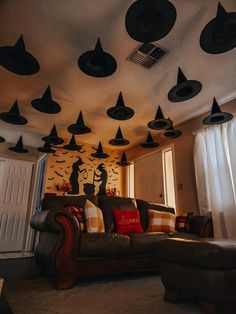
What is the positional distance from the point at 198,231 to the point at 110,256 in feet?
4.20

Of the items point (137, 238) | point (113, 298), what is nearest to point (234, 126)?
point (137, 238)

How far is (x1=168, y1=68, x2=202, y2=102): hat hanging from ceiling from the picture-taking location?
2.25m

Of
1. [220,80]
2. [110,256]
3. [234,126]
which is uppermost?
[220,80]

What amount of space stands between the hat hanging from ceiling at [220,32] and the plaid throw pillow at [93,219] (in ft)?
6.87

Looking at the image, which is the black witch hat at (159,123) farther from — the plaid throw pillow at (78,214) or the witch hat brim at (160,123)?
the plaid throw pillow at (78,214)

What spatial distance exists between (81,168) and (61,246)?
330 cm

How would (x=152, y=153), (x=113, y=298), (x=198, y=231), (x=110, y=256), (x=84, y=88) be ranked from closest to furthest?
(x=113, y=298) → (x=110, y=256) → (x=198, y=231) → (x=84, y=88) → (x=152, y=153)

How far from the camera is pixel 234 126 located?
10.7 feet

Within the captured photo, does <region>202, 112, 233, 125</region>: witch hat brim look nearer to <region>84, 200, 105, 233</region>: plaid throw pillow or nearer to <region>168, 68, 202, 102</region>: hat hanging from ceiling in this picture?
<region>168, 68, 202, 102</region>: hat hanging from ceiling

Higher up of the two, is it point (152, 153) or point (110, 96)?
point (110, 96)

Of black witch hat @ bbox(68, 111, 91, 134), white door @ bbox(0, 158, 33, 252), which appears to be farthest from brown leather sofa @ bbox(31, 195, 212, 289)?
white door @ bbox(0, 158, 33, 252)

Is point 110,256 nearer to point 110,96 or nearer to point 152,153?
point 110,96

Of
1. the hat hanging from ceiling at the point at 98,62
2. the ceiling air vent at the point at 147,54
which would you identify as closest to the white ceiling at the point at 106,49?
the ceiling air vent at the point at 147,54

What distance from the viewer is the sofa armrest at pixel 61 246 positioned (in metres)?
1.99
